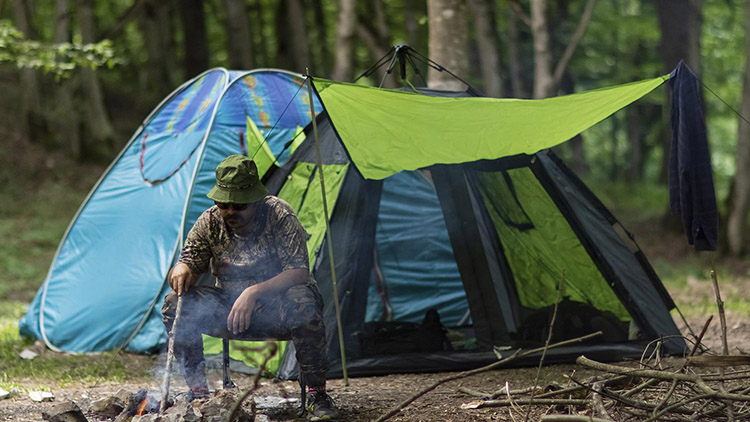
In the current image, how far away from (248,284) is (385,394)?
42.1 inches

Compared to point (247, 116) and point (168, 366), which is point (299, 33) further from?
point (168, 366)

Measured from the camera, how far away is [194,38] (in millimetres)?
15789

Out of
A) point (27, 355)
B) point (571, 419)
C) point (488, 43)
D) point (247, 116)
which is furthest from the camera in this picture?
point (488, 43)

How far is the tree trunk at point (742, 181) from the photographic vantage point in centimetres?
977

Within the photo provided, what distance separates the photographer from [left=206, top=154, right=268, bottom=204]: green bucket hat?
3842 mm

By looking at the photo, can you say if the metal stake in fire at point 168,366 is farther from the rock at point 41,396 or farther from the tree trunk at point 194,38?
the tree trunk at point 194,38

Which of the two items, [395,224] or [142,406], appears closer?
[142,406]

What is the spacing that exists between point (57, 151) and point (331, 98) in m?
12.9

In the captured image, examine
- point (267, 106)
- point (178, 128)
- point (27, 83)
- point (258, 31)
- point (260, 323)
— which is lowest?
point (260, 323)

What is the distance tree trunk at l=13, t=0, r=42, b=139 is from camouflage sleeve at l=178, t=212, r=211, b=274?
11.7 metres

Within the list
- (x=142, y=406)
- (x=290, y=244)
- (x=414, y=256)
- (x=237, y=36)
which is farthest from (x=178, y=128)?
(x=237, y=36)

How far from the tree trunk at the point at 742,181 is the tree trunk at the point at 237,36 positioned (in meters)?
7.45

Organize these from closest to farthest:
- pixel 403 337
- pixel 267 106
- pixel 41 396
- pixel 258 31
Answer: pixel 41 396
pixel 403 337
pixel 267 106
pixel 258 31

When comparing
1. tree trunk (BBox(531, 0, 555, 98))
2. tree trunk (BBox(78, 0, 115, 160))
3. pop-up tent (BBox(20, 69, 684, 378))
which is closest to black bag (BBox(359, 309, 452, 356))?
pop-up tent (BBox(20, 69, 684, 378))
